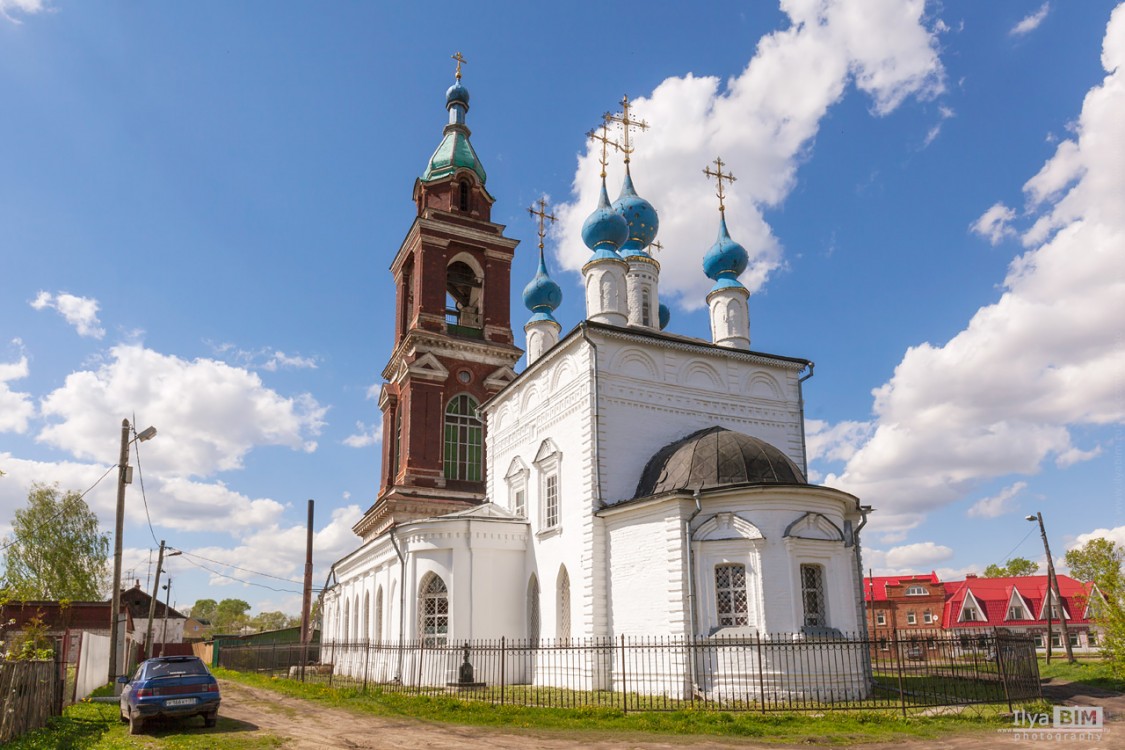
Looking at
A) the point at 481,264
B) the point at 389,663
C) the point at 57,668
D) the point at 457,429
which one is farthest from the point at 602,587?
the point at 481,264

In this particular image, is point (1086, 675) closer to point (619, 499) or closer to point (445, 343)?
point (619, 499)

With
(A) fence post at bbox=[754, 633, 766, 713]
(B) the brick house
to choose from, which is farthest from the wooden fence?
(B) the brick house

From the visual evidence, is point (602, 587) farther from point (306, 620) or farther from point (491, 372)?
point (306, 620)

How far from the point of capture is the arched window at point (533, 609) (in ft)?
71.3

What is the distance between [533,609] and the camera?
2211 centimetres

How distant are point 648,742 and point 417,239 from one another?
27.1 m

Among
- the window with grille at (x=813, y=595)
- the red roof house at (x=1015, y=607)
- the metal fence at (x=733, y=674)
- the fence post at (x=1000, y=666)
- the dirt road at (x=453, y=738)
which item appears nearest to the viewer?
the dirt road at (x=453, y=738)

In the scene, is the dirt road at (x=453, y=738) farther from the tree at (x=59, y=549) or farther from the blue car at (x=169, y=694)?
the tree at (x=59, y=549)

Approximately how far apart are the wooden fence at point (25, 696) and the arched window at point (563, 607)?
10.7 m

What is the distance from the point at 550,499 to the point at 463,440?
12.2 metres

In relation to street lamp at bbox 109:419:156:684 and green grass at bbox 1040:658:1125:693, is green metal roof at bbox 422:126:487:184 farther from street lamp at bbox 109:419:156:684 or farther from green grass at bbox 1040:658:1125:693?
green grass at bbox 1040:658:1125:693

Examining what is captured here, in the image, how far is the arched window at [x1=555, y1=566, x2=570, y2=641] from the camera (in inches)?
806

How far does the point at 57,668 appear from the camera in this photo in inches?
599

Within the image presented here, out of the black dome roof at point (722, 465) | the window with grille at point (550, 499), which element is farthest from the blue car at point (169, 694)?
the window with grille at point (550, 499)
